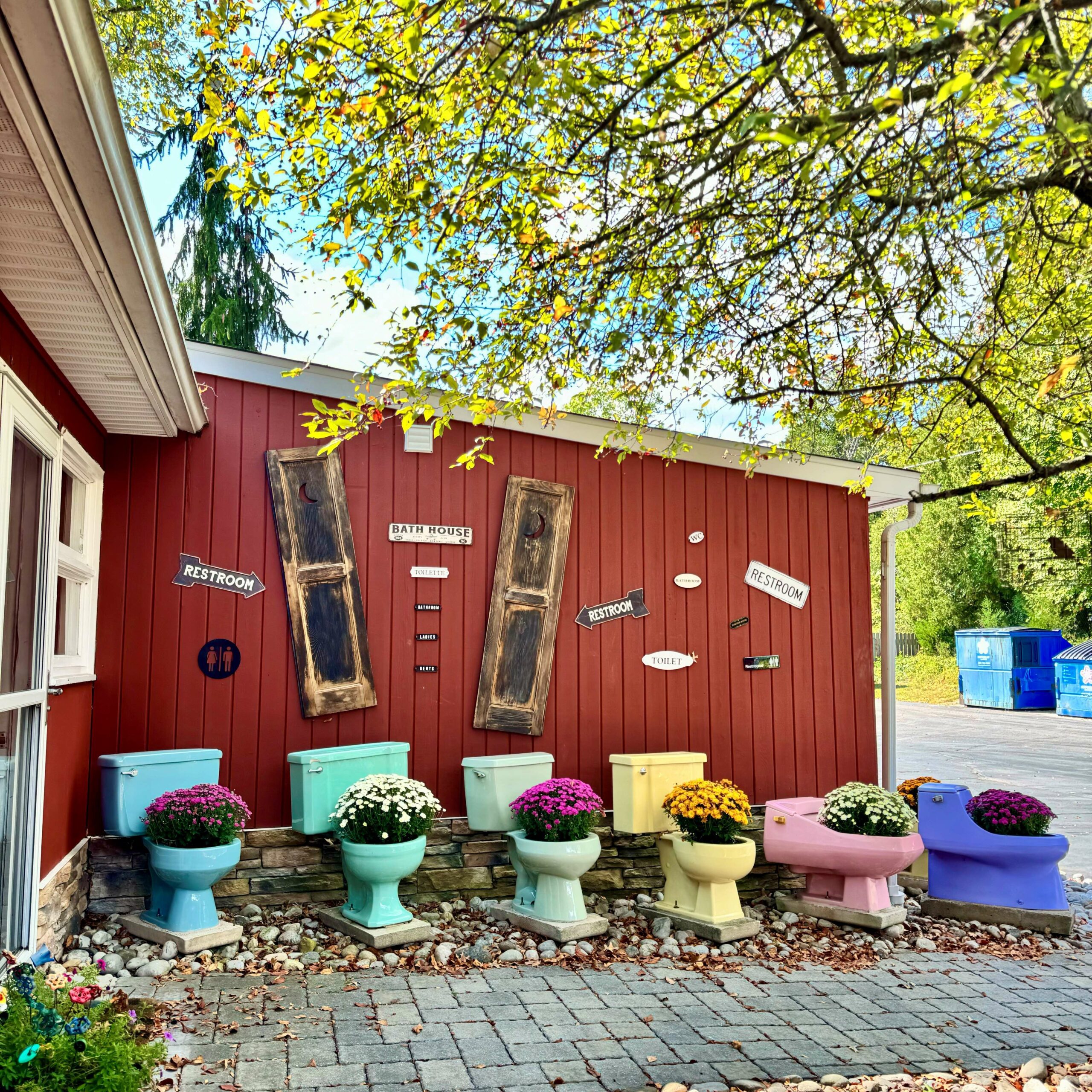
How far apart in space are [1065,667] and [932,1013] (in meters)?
16.4

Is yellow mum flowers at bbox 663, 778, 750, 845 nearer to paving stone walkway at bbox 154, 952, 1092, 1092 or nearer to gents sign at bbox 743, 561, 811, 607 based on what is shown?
paving stone walkway at bbox 154, 952, 1092, 1092

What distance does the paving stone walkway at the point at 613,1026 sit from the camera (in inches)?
129

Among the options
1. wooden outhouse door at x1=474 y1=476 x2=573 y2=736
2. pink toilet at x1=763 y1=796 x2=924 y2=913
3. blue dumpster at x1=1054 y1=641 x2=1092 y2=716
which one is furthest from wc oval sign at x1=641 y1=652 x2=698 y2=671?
blue dumpster at x1=1054 y1=641 x2=1092 y2=716

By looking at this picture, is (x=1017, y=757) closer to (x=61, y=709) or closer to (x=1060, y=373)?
(x=1060, y=373)

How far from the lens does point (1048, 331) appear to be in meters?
6.57

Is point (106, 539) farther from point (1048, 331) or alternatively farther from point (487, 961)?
point (1048, 331)

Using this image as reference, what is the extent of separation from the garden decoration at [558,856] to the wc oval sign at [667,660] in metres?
1.21

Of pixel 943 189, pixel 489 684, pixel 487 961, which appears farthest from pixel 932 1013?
pixel 943 189

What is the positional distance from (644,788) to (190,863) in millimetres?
2468

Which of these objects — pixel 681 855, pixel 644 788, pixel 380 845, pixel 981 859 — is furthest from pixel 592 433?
pixel 981 859

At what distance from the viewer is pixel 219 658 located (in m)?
5.30

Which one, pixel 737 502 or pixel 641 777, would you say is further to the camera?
pixel 737 502

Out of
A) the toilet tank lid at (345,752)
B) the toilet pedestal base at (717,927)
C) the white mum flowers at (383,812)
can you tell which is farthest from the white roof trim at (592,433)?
the toilet pedestal base at (717,927)

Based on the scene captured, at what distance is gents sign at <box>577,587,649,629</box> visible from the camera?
6.10m
